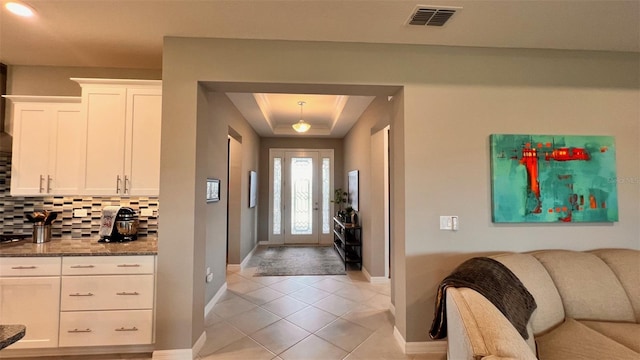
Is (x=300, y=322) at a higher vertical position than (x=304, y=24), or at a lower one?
lower

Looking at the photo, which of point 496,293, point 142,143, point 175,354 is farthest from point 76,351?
point 496,293

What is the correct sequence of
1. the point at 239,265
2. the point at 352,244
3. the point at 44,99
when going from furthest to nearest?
the point at 352,244 → the point at 239,265 → the point at 44,99

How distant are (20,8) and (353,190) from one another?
4610 mm

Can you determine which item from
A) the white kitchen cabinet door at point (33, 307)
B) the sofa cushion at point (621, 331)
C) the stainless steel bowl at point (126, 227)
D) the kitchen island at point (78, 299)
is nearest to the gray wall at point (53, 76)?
the stainless steel bowl at point (126, 227)

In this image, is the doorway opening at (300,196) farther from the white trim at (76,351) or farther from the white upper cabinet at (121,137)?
the white trim at (76,351)

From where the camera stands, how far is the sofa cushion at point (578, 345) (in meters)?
1.55

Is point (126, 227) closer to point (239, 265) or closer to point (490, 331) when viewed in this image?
point (239, 265)

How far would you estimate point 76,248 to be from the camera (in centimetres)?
231

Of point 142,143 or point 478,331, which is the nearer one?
point 478,331

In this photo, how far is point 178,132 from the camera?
7.46 feet

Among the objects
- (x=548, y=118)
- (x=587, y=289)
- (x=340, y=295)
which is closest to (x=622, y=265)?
(x=587, y=289)

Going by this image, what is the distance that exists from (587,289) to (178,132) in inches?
133

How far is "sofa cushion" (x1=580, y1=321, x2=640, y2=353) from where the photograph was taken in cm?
165

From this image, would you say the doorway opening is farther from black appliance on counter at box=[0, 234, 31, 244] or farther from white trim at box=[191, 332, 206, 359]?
black appliance on counter at box=[0, 234, 31, 244]
